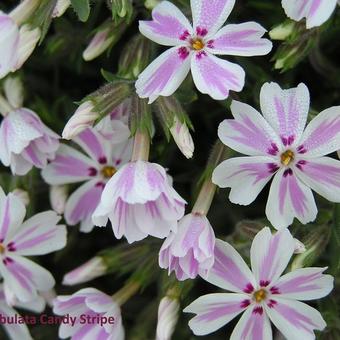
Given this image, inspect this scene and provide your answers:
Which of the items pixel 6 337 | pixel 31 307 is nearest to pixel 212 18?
pixel 31 307

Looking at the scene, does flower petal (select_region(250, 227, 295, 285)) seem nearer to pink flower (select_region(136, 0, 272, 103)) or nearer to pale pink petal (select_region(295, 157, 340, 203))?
pale pink petal (select_region(295, 157, 340, 203))

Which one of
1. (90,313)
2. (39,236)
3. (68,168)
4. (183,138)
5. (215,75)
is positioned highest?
(215,75)

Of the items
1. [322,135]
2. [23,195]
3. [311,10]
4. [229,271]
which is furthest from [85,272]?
[311,10]

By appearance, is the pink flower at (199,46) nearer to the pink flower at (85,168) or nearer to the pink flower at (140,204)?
the pink flower at (140,204)

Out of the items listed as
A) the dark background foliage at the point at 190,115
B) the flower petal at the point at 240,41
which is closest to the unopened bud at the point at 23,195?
the dark background foliage at the point at 190,115

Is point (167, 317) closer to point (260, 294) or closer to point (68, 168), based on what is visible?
point (260, 294)

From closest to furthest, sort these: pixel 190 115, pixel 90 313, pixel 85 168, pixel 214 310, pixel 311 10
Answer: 1. pixel 311 10
2. pixel 214 310
3. pixel 90 313
4. pixel 85 168
5. pixel 190 115
